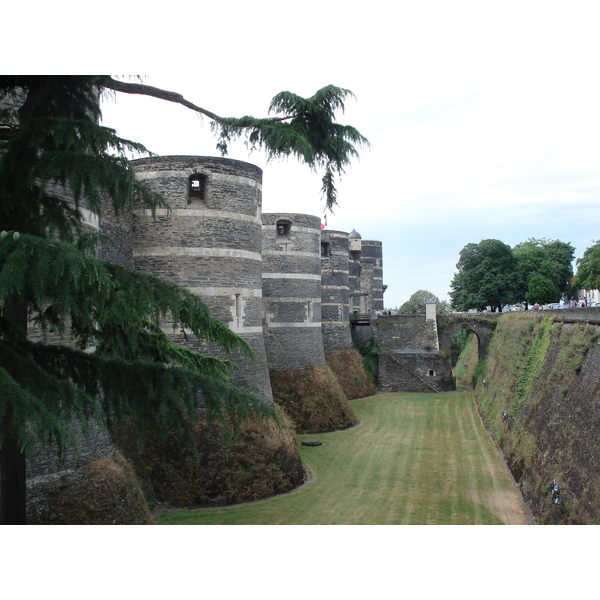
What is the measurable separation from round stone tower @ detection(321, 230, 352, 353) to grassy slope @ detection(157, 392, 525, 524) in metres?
7.01

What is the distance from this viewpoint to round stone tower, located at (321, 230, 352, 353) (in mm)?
32188

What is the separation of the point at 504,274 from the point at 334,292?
29.9m

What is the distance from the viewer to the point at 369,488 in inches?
635

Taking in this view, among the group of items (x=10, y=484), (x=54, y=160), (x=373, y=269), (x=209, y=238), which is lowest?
(x=10, y=484)

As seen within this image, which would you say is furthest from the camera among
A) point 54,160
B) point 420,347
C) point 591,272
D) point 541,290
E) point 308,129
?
point 541,290

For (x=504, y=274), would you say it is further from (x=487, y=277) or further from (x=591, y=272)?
(x=591, y=272)

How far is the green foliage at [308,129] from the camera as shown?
8805 mm

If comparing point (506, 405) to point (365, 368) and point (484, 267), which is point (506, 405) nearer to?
point (365, 368)

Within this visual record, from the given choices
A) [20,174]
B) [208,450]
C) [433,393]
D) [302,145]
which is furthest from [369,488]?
[433,393]

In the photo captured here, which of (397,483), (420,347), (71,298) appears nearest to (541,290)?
(420,347)

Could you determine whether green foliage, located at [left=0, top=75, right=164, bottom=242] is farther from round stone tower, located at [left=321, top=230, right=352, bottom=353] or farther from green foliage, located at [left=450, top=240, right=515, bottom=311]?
green foliage, located at [left=450, top=240, right=515, bottom=311]

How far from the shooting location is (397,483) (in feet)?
54.4

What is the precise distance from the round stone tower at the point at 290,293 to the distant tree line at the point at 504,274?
35072mm

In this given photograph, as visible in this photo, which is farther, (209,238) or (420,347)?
(420,347)
